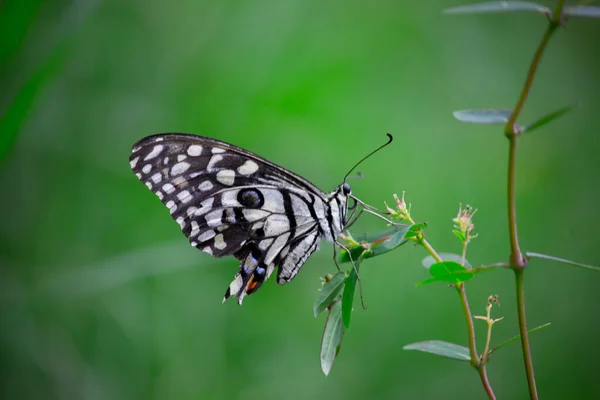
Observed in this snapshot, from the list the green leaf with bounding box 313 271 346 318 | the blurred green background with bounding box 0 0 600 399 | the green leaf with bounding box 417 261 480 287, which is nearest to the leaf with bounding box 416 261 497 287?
the green leaf with bounding box 417 261 480 287

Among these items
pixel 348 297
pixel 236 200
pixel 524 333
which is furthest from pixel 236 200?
pixel 524 333

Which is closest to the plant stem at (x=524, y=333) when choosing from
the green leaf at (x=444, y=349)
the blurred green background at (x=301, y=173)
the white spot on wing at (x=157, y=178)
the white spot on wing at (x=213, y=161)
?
the green leaf at (x=444, y=349)

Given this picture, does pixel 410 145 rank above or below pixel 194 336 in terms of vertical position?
above

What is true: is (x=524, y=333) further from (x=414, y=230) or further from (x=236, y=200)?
(x=236, y=200)

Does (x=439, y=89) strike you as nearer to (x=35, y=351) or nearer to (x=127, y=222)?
(x=127, y=222)

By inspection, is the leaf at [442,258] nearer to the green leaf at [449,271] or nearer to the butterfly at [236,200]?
the green leaf at [449,271]

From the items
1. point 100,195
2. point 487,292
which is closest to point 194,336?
point 100,195

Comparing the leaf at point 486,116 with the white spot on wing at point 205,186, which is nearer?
the leaf at point 486,116
